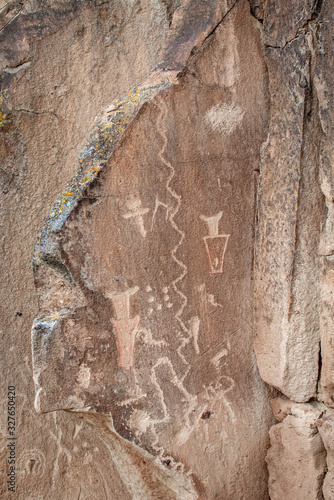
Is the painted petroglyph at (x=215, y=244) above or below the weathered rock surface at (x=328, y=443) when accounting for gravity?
above

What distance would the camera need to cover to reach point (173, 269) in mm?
1821

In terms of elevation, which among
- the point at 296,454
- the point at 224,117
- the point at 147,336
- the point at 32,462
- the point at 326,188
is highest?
the point at 224,117

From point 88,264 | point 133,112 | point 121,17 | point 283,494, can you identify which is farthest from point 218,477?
point 121,17

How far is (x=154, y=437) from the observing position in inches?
72.7

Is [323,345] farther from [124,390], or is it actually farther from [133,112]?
[133,112]

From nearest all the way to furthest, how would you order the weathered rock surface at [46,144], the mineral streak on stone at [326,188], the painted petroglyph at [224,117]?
the mineral streak on stone at [326,188]
the painted petroglyph at [224,117]
the weathered rock surface at [46,144]

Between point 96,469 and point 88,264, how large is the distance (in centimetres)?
115

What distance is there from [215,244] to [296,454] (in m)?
0.81

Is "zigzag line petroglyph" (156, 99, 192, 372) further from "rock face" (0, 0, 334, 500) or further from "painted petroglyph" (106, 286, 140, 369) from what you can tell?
"painted petroglyph" (106, 286, 140, 369)

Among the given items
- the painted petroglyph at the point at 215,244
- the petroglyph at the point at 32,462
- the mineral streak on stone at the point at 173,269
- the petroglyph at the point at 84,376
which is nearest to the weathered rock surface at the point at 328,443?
the mineral streak on stone at the point at 173,269

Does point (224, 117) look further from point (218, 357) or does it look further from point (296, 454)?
point (296, 454)

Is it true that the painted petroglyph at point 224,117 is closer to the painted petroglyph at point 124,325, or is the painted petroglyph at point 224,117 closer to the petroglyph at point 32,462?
the painted petroglyph at point 124,325

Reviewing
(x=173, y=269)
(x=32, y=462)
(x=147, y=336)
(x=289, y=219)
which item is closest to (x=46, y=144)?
(x=173, y=269)

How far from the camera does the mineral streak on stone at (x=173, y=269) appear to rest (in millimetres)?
1700
